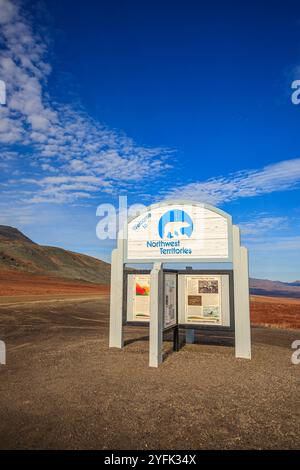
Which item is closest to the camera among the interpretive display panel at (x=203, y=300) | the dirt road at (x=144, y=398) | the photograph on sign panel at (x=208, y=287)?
the dirt road at (x=144, y=398)

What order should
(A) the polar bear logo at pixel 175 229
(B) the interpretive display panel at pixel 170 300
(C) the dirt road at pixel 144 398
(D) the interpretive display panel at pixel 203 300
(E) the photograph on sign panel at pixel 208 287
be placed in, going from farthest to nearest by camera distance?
1. (A) the polar bear logo at pixel 175 229
2. (E) the photograph on sign panel at pixel 208 287
3. (D) the interpretive display panel at pixel 203 300
4. (B) the interpretive display panel at pixel 170 300
5. (C) the dirt road at pixel 144 398

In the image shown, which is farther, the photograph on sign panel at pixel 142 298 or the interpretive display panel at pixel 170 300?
the photograph on sign panel at pixel 142 298

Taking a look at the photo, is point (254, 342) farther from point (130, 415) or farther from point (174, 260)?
point (130, 415)

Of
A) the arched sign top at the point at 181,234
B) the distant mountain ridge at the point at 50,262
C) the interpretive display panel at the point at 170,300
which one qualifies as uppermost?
the distant mountain ridge at the point at 50,262

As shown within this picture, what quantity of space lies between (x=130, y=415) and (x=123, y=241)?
630cm

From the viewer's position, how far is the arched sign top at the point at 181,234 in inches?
387

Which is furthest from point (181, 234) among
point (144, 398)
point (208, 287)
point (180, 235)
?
point (144, 398)

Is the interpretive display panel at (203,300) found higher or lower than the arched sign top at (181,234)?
lower

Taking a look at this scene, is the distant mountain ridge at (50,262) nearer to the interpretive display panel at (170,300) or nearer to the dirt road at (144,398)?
the interpretive display panel at (170,300)

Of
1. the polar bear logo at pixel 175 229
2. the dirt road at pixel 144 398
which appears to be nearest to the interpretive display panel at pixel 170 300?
the dirt road at pixel 144 398

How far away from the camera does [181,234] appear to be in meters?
10.1

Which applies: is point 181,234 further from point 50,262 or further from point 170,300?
point 50,262

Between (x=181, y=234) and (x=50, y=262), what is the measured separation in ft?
288

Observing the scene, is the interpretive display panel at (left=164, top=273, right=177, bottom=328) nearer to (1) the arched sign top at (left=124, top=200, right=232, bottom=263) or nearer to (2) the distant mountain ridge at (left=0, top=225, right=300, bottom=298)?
(1) the arched sign top at (left=124, top=200, right=232, bottom=263)
